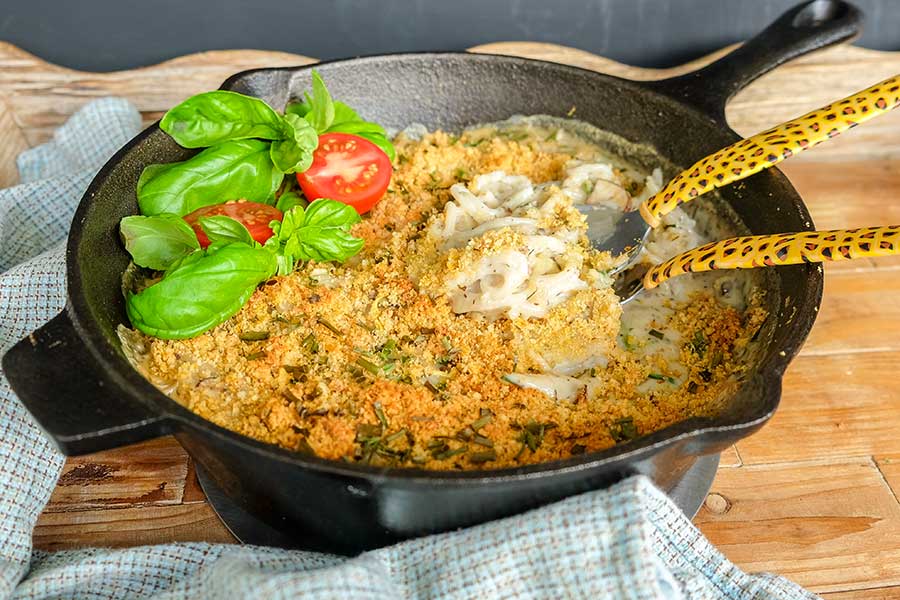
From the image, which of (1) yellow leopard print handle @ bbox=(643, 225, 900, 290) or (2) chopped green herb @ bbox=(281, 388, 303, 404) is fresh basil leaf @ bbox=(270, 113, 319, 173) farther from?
(1) yellow leopard print handle @ bbox=(643, 225, 900, 290)

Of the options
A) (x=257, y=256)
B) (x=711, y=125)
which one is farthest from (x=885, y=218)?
(x=257, y=256)

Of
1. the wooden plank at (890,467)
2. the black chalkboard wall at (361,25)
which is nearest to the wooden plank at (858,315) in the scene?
the wooden plank at (890,467)

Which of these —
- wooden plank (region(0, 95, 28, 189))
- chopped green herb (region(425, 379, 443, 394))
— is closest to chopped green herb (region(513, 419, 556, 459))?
chopped green herb (region(425, 379, 443, 394))

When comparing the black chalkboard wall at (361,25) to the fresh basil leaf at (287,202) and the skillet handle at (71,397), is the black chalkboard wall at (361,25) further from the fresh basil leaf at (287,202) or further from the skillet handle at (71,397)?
the skillet handle at (71,397)

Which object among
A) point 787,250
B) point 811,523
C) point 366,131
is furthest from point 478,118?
point 811,523

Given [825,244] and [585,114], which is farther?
[585,114]

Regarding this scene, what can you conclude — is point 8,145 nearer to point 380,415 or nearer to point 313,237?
point 313,237

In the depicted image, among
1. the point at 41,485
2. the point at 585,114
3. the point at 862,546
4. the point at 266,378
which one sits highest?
the point at 585,114

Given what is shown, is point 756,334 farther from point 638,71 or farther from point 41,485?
point 41,485
